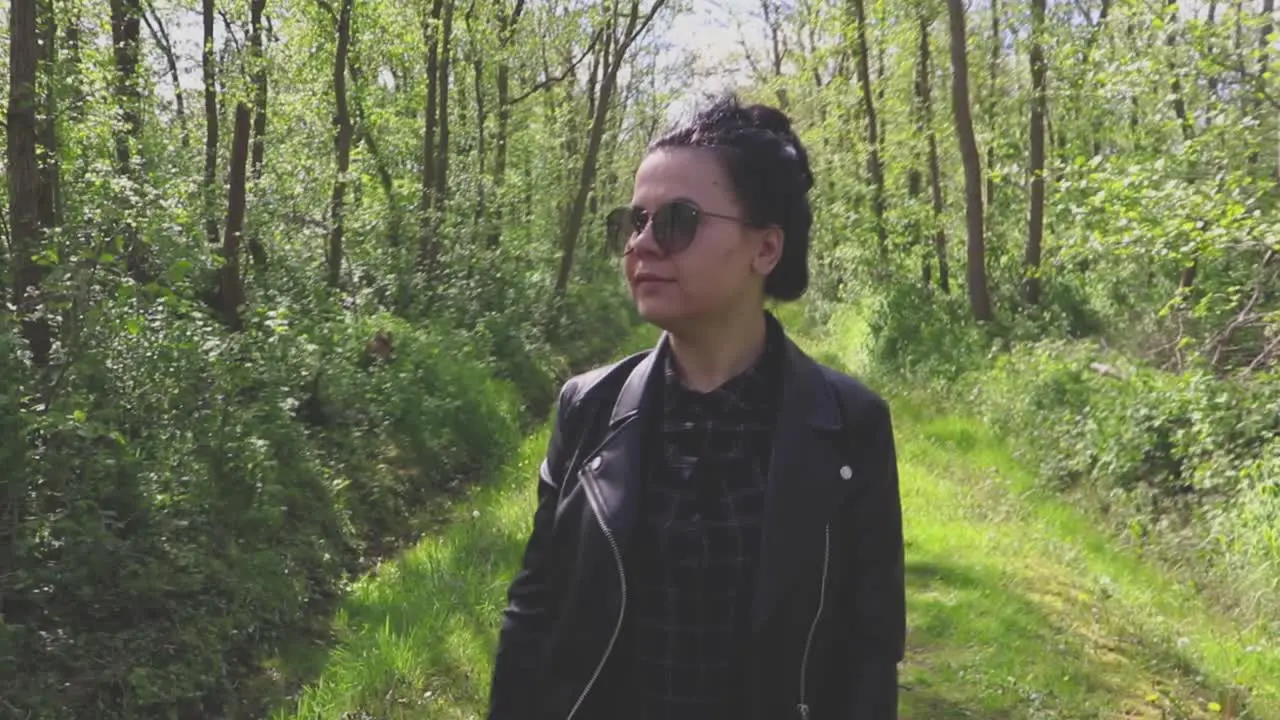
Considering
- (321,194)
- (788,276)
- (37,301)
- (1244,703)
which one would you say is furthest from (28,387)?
(321,194)

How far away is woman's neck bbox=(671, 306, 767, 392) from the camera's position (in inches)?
75.8

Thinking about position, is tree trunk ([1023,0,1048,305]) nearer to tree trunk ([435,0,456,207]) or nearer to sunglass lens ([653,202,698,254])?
tree trunk ([435,0,456,207])

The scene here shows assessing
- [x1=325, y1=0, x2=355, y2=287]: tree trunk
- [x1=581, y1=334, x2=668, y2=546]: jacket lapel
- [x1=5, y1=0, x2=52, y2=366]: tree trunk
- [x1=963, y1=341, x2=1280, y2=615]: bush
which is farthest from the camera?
[x1=325, y1=0, x2=355, y2=287]: tree trunk

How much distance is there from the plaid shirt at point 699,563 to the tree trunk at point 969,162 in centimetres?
1327

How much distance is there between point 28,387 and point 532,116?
Answer: 20619mm

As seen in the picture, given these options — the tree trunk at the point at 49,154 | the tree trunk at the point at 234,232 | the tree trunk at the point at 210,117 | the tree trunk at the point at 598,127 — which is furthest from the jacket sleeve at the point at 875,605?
the tree trunk at the point at 598,127

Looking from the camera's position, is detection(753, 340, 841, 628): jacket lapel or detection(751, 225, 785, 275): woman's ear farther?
detection(751, 225, 785, 275): woman's ear

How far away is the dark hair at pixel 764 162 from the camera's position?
6.05 feet

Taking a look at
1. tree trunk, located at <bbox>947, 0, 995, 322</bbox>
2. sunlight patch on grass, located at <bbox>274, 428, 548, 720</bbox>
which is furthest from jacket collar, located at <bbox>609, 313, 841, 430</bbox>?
tree trunk, located at <bbox>947, 0, 995, 322</bbox>

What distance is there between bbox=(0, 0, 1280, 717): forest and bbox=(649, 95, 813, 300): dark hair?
1.14m

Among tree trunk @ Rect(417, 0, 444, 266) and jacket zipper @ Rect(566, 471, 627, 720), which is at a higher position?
tree trunk @ Rect(417, 0, 444, 266)

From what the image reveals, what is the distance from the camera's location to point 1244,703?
16.0ft

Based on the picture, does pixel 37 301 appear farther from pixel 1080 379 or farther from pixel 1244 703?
pixel 1080 379

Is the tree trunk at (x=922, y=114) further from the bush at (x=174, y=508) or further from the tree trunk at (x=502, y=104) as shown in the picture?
the bush at (x=174, y=508)
